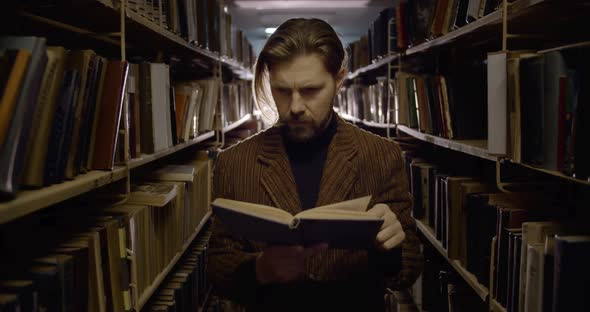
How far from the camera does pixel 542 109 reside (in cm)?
127

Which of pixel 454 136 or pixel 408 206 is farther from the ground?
pixel 454 136

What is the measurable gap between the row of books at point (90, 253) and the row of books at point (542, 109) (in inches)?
44.8

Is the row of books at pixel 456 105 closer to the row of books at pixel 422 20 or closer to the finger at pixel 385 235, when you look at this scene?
the row of books at pixel 422 20

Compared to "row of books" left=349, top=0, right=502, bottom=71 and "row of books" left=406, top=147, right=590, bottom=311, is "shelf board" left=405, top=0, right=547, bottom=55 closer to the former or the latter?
"row of books" left=349, top=0, right=502, bottom=71

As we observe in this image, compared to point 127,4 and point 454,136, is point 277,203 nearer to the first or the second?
point 127,4

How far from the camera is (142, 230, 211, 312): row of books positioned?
7.12 feet

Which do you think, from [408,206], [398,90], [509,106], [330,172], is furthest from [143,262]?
[398,90]

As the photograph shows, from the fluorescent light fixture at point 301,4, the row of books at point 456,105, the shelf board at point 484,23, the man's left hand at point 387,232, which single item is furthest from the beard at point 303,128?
the fluorescent light fixture at point 301,4

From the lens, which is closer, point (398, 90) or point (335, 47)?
point (335, 47)

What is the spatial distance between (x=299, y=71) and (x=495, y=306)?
0.97 metres

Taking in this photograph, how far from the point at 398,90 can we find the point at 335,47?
185 centimetres

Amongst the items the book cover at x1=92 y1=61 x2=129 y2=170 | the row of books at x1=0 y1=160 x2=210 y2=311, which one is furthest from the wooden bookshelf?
the row of books at x1=0 y1=160 x2=210 y2=311

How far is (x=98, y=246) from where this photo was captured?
123 cm

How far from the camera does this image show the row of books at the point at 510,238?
1092mm
